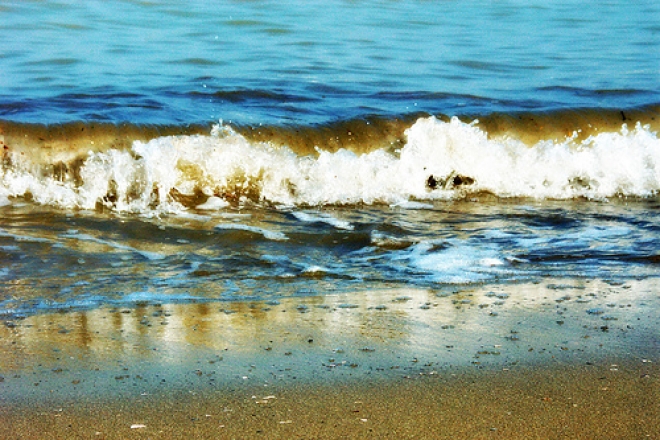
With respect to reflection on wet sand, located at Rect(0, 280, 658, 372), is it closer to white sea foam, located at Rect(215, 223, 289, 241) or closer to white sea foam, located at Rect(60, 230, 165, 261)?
white sea foam, located at Rect(60, 230, 165, 261)

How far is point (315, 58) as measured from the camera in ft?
35.6

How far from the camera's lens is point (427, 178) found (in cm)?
700

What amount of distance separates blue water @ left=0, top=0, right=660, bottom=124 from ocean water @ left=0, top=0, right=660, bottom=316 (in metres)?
0.06

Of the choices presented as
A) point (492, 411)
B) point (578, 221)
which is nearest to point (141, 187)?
point (578, 221)

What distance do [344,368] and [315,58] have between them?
8.55 metres

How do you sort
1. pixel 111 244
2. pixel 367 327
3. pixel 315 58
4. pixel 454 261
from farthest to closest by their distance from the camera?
pixel 315 58 → pixel 111 244 → pixel 454 261 → pixel 367 327

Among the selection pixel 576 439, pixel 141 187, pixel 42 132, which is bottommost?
pixel 576 439

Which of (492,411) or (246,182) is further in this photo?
(246,182)

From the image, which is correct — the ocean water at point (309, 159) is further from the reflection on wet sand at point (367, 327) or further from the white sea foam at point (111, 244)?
the reflection on wet sand at point (367, 327)

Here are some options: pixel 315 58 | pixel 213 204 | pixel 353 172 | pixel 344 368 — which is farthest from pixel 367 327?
pixel 315 58

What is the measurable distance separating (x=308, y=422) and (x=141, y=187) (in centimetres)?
431

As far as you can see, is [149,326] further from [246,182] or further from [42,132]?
[42,132]

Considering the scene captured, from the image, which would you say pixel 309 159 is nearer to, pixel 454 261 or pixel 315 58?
pixel 454 261

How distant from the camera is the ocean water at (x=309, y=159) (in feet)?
13.9
